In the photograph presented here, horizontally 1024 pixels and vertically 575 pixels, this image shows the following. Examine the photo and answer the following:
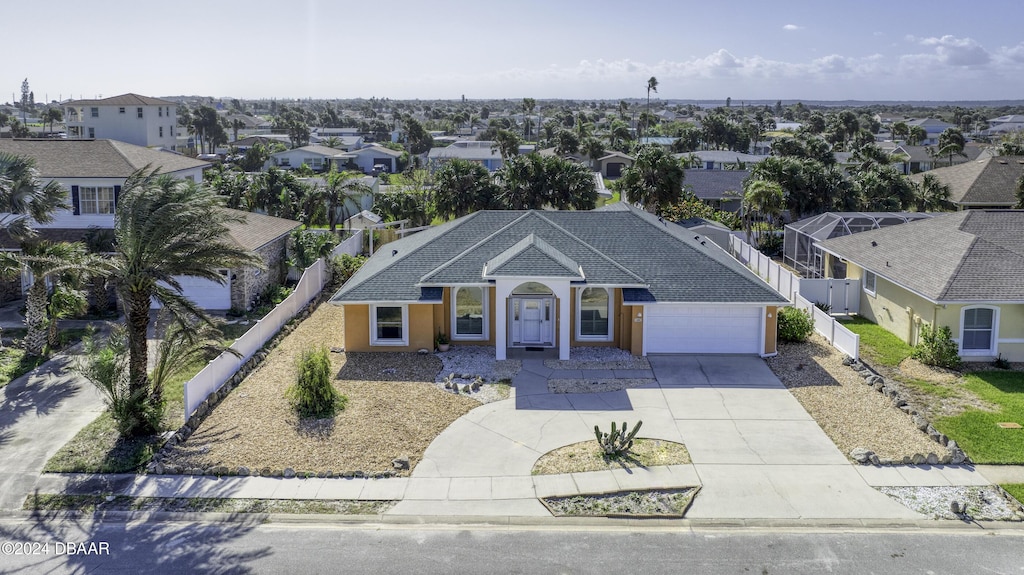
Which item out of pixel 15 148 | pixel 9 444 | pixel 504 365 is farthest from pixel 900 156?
pixel 9 444

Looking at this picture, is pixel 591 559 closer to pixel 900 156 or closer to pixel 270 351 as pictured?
pixel 270 351

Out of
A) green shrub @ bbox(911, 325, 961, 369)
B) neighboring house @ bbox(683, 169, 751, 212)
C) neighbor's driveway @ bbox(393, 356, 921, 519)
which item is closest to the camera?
neighbor's driveway @ bbox(393, 356, 921, 519)

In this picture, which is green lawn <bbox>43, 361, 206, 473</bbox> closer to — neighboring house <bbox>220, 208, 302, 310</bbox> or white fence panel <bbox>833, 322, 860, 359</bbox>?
neighboring house <bbox>220, 208, 302, 310</bbox>

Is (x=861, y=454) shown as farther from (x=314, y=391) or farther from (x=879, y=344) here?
(x=314, y=391)

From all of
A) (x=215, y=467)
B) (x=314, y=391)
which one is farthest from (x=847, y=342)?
(x=215, y=467)

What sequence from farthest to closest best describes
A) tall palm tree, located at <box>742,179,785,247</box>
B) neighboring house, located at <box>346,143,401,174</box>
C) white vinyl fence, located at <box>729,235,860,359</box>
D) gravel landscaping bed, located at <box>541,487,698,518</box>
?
neighboring house, located at <box>346,143,401,174</box> < tall palm tree, located at <box>742,179,785,247</box> < white vinyl fence, located at <box>729,235,860,359</box> < gravel landscaping bed, located at <box>541,487,698,518</box>

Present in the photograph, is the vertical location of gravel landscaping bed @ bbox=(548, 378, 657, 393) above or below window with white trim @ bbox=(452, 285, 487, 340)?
below

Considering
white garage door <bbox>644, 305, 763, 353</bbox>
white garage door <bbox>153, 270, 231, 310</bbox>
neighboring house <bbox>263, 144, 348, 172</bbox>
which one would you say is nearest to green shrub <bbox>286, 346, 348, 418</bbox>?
white garage door <bbox>644, 305, 763, 353</bbox>
